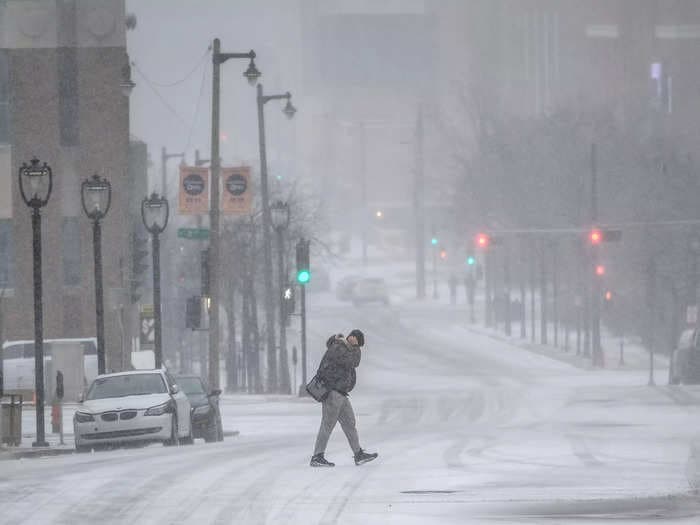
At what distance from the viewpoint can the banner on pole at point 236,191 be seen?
3994 centimetres

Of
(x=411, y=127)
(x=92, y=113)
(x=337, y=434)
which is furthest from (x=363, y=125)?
(x=337, y=434)

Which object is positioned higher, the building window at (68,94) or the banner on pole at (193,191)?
the building window at (68,94)

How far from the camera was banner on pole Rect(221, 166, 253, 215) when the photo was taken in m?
39.9

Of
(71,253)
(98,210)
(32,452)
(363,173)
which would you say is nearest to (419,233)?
(363,173)

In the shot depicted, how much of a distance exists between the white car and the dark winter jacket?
305 inches

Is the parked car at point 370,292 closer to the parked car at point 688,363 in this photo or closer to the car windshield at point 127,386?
the parked car at point 688,363

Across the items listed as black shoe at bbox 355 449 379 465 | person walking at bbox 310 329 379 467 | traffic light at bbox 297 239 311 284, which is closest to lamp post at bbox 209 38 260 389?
traffic light at bbox 297 239 311 284

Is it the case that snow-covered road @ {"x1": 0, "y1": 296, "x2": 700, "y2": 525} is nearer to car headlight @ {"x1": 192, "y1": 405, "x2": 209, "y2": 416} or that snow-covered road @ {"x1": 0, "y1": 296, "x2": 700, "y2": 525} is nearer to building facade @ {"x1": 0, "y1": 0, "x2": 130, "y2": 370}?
car headlight @ {"x1": 192, "y1": 405, "x2": 209, "y2": 416}

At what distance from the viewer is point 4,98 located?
179ft

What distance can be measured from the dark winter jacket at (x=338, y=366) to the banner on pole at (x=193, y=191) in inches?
767

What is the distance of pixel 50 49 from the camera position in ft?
180

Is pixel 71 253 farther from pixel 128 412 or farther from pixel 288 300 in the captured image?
pixel 128 412

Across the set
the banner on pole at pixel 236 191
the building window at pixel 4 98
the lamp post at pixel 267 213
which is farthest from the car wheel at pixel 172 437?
the building window at pixel 4 98

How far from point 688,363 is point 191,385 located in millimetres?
24728
